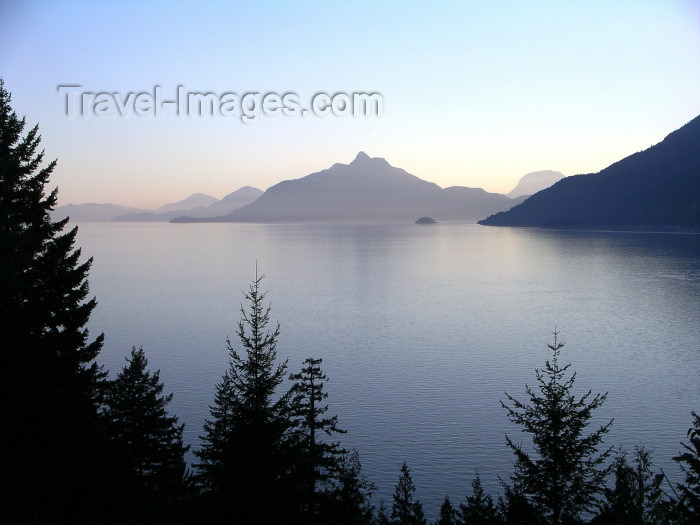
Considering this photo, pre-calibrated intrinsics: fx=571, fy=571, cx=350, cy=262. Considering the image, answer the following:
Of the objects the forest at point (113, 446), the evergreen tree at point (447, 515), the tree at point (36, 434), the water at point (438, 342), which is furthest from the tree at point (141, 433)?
the water at point (438, 342)

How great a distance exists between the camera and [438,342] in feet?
175

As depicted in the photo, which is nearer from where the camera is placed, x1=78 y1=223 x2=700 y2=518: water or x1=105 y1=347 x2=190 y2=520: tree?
x1=105 y1=347 x2=190 y2=520: tree

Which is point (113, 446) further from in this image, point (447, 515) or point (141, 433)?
point (447, 515)

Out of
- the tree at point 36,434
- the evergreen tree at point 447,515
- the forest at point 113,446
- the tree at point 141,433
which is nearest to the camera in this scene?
the tree at point 36,434

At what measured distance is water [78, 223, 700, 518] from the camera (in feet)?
104

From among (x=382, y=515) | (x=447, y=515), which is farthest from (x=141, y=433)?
(x=447, y=515)

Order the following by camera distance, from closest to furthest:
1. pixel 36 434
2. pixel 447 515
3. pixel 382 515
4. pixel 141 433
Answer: pixel 36 434 → pixel 141 433 → pixel 447 515 → pixel 382 515

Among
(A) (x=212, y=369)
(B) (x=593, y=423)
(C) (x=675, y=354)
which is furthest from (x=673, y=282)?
(A) (x=212, y=369)

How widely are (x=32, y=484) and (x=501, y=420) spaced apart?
29836 mm

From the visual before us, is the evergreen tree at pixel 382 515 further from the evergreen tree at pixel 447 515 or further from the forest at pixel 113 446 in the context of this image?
the evergreen tree at pixel 447 515

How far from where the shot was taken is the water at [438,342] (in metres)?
31.7

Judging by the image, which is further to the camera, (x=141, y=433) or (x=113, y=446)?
(x=141, y=433)

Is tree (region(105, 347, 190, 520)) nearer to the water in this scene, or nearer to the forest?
the forest

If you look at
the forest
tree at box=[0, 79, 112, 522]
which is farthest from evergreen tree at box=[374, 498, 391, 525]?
tree at box=[0, 79, 112, 522]
